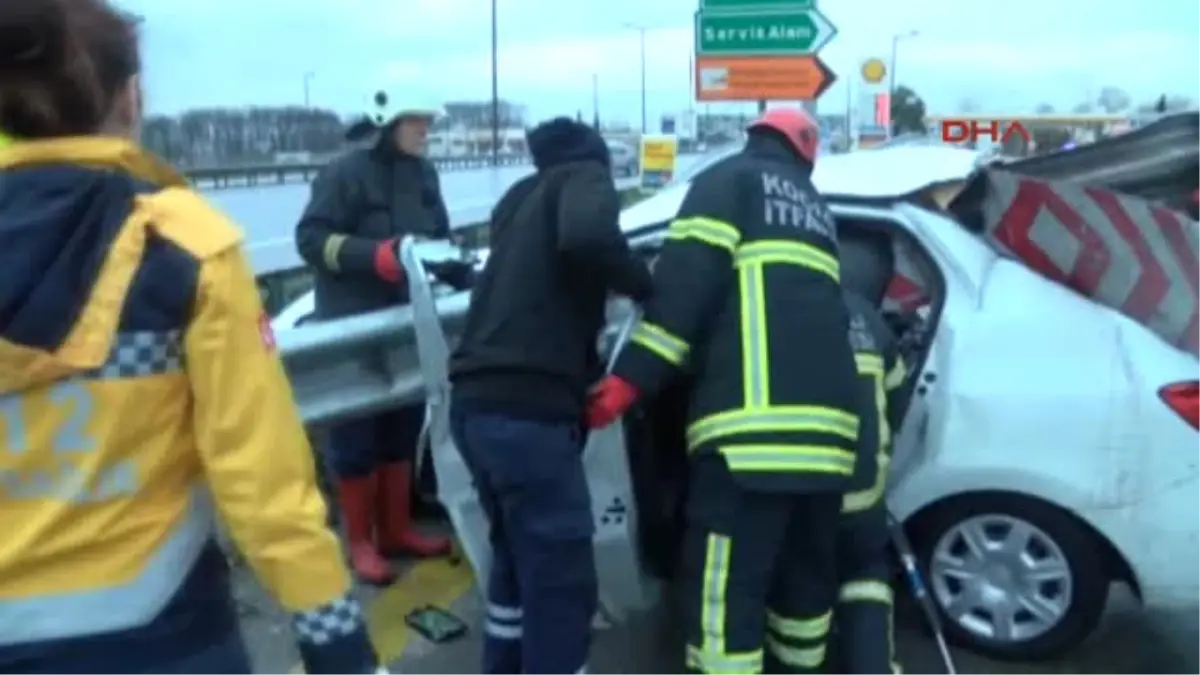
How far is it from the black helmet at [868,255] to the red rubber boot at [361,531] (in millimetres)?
2007

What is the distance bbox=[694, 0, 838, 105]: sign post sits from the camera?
31.9 feet

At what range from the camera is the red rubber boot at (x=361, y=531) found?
19.9 feet

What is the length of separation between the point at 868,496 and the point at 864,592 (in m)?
0.30

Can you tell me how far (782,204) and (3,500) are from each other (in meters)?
2.49

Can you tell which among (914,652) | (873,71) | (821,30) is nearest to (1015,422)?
(914,652)

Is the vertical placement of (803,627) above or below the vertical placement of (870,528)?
below

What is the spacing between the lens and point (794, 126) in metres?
4.34

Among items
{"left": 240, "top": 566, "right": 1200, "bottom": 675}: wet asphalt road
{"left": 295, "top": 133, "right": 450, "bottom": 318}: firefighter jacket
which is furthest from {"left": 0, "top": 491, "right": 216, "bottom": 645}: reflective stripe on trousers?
{"left": 295, "top": 133, "right": 450, "bottom": 318}: firefighter jacket

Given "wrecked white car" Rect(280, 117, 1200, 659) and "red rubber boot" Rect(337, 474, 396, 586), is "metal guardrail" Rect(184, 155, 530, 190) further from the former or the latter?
"wrecked white car" Rect(280, 117, 1200, 659)

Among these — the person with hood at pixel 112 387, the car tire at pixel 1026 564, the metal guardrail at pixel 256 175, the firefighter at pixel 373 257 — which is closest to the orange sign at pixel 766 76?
the metal guardrail at pixel 256 175

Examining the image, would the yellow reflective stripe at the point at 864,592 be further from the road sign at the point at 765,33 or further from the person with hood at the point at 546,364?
the road sign at the point at 765,33

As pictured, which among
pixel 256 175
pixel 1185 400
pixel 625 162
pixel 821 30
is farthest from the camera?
pixel 625 162

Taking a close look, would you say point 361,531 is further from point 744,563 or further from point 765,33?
point 765,33

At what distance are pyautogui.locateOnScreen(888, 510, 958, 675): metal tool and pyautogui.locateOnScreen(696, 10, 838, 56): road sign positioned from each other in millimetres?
5149
